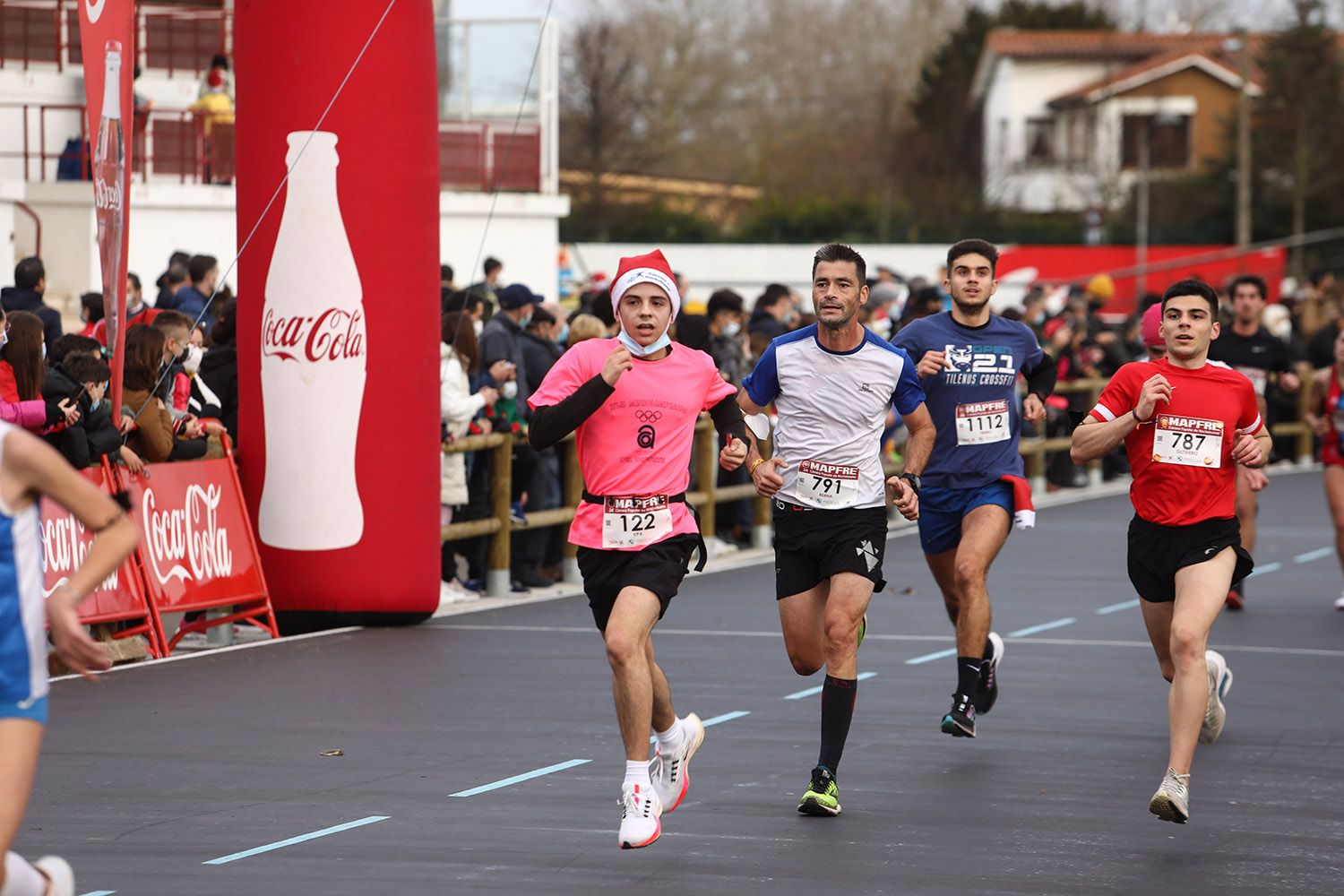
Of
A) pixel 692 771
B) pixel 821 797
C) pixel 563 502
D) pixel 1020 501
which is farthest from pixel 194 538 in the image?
pixel 821 797

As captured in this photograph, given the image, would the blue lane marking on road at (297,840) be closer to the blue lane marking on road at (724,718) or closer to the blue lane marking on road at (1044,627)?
the blue lane marking on road at (724,718)

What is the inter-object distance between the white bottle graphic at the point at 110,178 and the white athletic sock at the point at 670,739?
5096mm

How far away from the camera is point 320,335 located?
1301cm

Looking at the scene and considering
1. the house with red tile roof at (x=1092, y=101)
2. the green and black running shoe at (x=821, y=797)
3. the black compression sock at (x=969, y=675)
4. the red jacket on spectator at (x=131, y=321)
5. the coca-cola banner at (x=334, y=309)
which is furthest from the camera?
the house with red tile roof at (x=1092, y=101)

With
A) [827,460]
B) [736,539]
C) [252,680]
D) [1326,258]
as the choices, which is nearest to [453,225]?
[736,539]

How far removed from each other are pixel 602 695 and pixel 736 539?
318 inches

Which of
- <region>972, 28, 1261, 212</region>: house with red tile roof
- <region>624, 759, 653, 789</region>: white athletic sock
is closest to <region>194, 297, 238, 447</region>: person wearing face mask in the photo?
<region>624, 759, 653, 789</region>: white athletic sock

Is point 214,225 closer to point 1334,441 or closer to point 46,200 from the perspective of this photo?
point 46,200

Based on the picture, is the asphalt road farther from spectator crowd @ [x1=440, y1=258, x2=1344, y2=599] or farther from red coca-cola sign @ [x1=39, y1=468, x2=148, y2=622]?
spectator crowd @ [x1=440, y1=258, x2=1344, y2=599]

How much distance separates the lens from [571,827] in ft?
25.0

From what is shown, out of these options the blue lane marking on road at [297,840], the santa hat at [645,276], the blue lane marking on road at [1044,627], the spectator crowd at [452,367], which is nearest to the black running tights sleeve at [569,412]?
the santa hat at [645,276]

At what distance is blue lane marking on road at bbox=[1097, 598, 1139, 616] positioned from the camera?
47.4 feet

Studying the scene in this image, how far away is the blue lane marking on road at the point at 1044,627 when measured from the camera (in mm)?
13336

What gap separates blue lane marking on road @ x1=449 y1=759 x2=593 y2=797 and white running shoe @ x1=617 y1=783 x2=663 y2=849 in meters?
1.27
